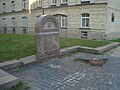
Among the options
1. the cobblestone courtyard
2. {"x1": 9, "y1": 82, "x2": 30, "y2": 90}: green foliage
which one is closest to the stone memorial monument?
the cobblestone courtyard

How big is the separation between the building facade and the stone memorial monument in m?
10.5

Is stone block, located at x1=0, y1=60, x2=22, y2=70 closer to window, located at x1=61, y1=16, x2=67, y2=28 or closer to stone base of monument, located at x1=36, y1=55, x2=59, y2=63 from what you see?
stone base of monument, located at x1=36, y1=55, x2=59, y2=63

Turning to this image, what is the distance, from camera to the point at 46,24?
8609mm

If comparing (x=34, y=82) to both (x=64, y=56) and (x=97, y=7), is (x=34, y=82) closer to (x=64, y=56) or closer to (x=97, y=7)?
(x=64, y=56)

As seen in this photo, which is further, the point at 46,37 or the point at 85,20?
the point at 85,20

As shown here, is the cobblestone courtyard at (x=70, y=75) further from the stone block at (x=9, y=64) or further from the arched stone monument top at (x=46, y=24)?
the arched stone monument top at (x=46, y=24)

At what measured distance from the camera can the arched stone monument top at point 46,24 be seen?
8.20m

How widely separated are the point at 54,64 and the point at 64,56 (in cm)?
173

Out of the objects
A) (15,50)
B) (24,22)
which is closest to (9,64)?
(15,50)

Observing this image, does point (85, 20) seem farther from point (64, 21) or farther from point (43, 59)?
point (43, 59)

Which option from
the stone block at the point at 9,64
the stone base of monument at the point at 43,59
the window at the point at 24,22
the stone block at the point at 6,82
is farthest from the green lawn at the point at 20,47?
the window at the point at 24,22

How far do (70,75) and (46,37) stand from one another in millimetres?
2786

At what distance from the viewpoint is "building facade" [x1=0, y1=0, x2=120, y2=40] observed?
18.5m

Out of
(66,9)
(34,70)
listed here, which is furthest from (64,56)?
(66,9)
